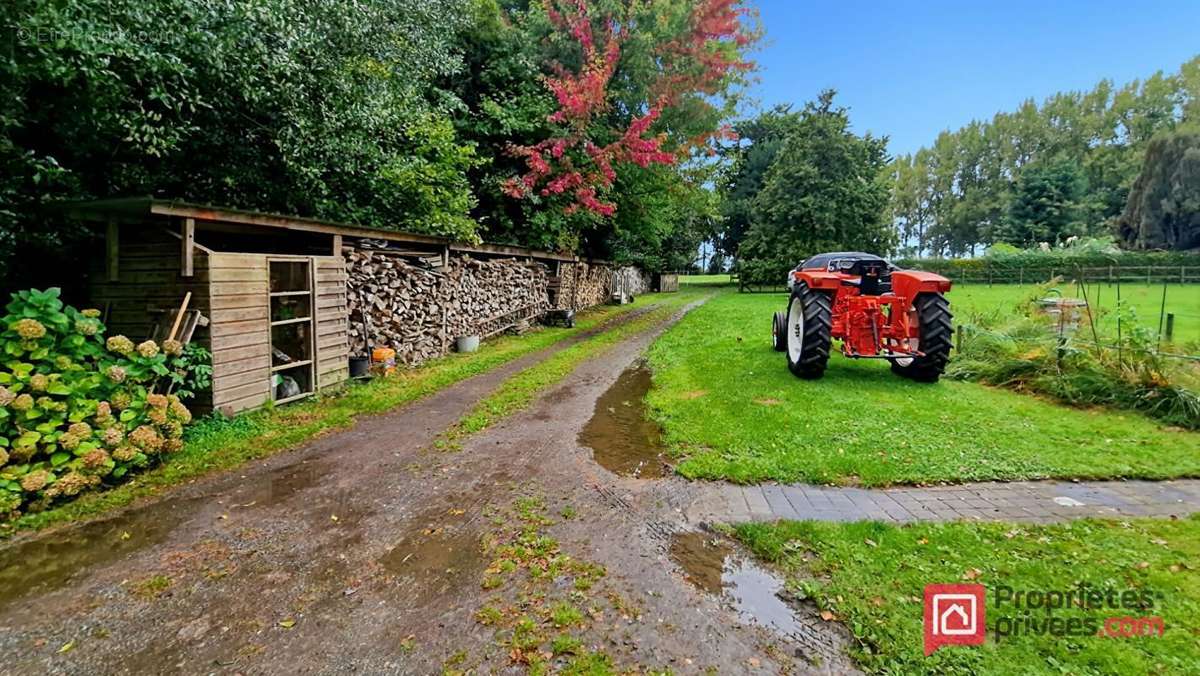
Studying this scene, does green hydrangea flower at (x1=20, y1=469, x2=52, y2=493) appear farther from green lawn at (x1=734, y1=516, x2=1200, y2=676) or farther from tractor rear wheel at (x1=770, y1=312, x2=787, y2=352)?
tractor rear wheel at (x1=770, y1=312, x2=787, y2=352)

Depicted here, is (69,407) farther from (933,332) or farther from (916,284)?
(933,332)

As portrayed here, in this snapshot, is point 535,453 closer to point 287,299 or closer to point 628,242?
point 287,299

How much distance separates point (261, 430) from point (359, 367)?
2496 millimetres

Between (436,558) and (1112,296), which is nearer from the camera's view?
(436,558)

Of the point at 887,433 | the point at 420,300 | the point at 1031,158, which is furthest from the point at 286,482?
the point at 1031,158

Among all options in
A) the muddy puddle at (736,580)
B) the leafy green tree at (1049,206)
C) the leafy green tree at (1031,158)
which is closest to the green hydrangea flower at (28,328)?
the muddy puddle at (736,580)

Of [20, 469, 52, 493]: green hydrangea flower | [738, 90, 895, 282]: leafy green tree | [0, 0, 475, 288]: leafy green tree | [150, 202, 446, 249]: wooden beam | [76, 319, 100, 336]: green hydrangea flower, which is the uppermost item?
[738, 90, 895, 282]: leafy green tree

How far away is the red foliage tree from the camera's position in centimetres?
1396

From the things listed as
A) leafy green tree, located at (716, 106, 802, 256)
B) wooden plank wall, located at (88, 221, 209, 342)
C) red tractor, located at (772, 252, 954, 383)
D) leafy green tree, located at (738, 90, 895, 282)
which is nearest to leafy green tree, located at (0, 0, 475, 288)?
wooden plank wall, located at (88, 221, 209, 342)

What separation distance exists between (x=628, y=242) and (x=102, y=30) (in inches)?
793

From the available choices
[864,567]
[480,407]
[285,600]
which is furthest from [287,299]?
[864,567]

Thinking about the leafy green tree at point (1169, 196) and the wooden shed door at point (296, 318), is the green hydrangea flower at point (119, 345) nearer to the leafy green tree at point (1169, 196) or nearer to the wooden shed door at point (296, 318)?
the wooden shed door at point (296, 318)

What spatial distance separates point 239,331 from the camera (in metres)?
5.52

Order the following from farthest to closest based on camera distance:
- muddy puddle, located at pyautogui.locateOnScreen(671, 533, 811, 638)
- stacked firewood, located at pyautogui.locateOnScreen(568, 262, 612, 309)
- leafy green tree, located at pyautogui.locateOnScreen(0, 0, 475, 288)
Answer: stacked firewood, located at pyautogui.locateOnScreen(568, 262, 612, 309) < leafy green tree, located at pyautogui.locateOnScreen(0, 0, 475, 288) < muddy puddle, located at pyautogui.locateOnScreen(671, 533, 811, 638)
